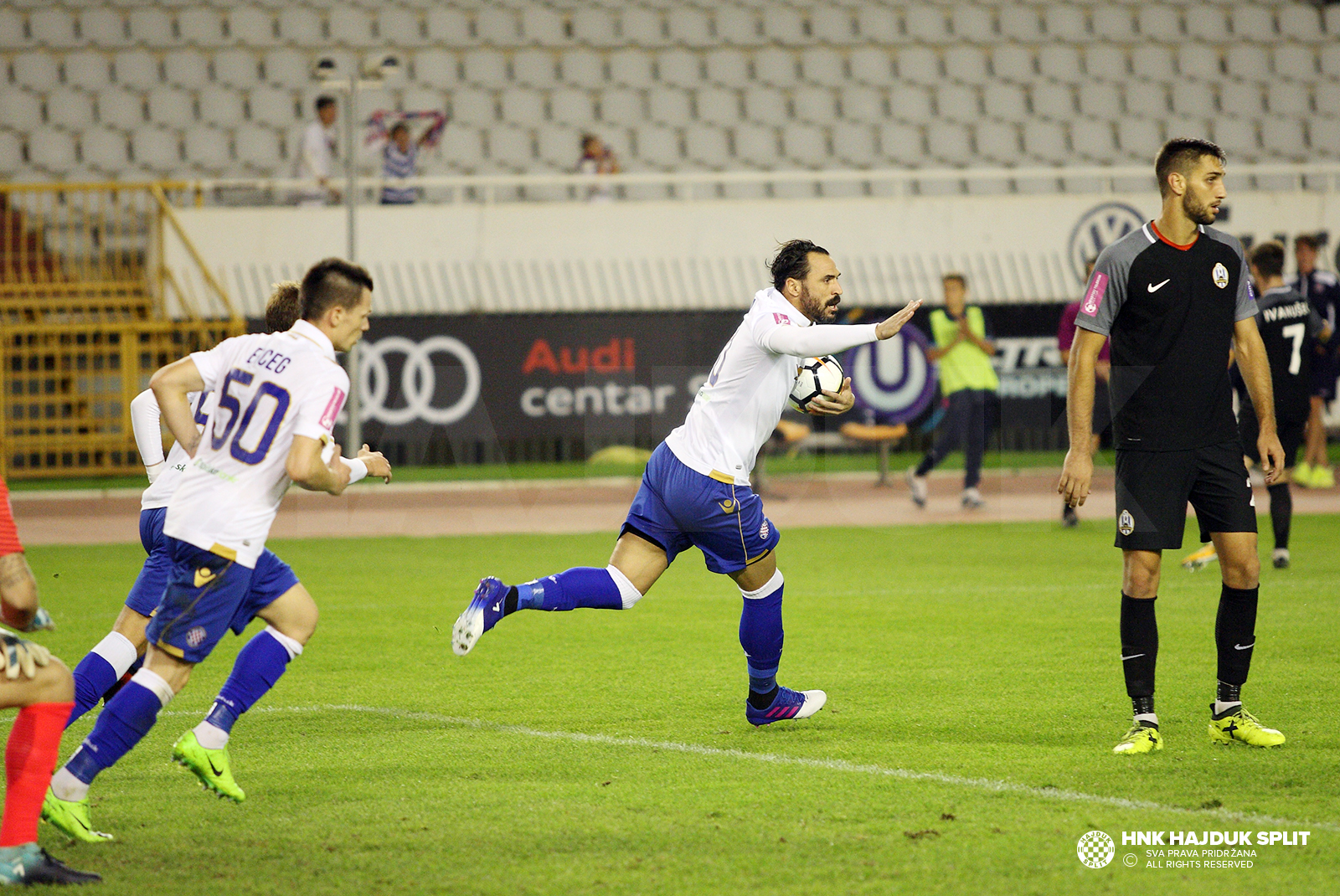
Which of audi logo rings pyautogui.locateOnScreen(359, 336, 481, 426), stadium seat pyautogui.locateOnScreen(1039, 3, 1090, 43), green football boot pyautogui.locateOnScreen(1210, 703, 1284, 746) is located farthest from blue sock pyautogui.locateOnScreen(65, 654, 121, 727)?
stadium seat pyautogui.locateOnScreen(1039, 3, 1090, 43)

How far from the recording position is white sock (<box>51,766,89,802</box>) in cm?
449

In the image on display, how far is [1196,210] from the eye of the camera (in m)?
5.57

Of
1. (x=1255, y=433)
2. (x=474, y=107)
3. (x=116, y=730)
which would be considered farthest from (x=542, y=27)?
(x=116, y=730)

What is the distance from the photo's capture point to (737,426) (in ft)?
19.6

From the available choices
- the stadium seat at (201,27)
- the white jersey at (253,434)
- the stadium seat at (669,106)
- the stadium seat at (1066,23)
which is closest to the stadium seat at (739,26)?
the stadium seat at (669,106)

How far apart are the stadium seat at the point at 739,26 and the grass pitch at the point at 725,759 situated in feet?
53.2

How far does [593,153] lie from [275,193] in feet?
14.6

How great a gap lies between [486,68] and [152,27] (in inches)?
205

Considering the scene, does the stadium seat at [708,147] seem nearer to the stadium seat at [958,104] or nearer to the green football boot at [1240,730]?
the stadium seat at [958,104]

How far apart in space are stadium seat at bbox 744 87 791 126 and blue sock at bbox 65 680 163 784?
19.9 metres

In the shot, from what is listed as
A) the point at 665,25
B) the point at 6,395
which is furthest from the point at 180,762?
the point at 665,25

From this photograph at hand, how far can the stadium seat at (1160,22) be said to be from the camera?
2486cm

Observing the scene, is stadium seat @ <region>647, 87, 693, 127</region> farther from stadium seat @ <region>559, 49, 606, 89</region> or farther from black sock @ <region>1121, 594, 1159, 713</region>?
black sock @ <region>1121, 594, 1159, 713</region>

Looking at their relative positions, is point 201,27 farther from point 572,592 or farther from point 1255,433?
point 572,592
